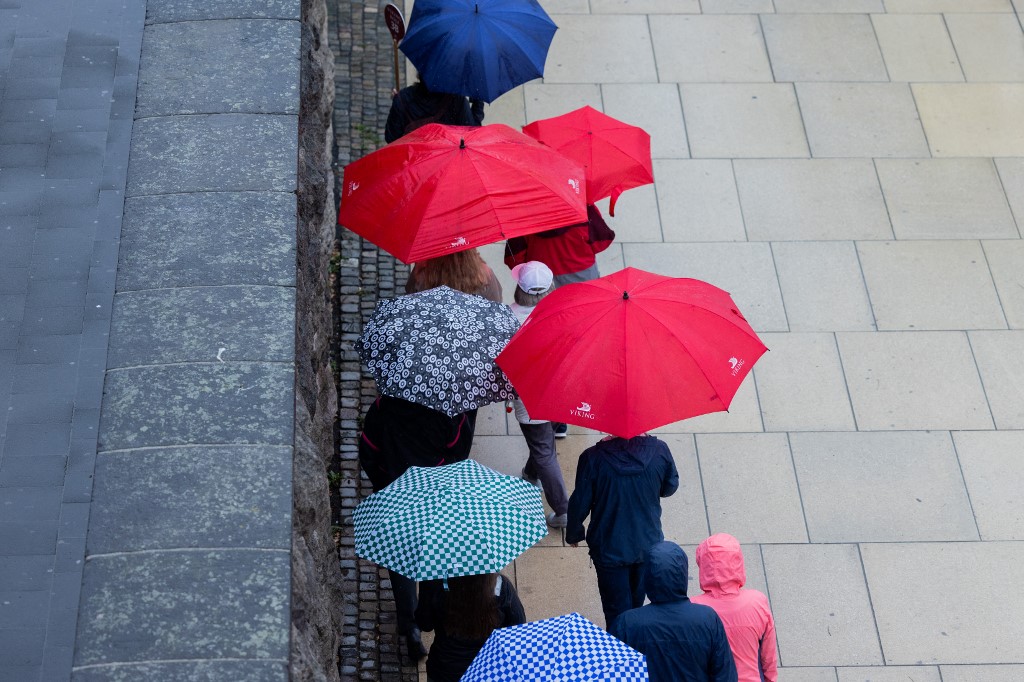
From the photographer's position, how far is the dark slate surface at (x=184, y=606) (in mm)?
4074

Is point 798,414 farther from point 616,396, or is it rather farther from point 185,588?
point 185,588

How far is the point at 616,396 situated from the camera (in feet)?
17.6

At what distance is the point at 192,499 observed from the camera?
454cm

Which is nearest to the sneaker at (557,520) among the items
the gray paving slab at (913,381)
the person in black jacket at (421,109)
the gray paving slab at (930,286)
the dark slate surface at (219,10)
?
the gray paving slab at (913,381)

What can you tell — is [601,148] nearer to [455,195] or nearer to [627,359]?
[455,195]

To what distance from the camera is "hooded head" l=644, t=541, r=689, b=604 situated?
4699mm

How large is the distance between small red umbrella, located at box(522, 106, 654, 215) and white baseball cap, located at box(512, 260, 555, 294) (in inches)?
36.0

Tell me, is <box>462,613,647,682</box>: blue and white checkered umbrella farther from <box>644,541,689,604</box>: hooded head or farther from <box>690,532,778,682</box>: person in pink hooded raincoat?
<box>690,532,778,682</box>: person in pink hooded raincoat

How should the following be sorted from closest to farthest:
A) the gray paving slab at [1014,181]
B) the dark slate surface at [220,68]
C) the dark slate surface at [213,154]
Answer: the dark slate surface at [213,154] < the dark slate surface at [220,68] < the gray paving slab at [1014,181]

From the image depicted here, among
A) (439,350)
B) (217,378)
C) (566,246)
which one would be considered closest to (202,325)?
(217,378)

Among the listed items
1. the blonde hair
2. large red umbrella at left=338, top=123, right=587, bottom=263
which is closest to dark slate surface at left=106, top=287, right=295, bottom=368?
large red umbrella at left=338, top=123, right=587, bottom=263

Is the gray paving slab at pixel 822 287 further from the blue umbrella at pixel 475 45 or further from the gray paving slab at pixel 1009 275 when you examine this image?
the blue umbrella at pixel 475 45

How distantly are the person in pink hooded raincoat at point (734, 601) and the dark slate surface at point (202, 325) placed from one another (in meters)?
2.07

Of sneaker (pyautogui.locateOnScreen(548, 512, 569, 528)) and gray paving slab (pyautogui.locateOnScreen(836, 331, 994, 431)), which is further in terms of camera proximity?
gray paving slab (pyautogui.locateOnScreen(836, 331, 994, 431))
